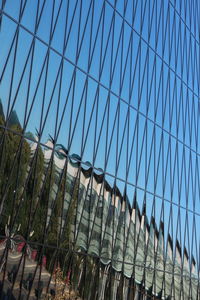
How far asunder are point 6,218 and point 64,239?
4.43 metres

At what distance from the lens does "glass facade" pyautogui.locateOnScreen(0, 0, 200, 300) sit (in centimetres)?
2134

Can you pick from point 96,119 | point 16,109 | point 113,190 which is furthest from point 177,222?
point 16,109

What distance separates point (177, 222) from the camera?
37812mm

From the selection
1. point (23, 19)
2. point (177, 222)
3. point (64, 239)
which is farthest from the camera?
point (177, 222)

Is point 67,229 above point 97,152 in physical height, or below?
below

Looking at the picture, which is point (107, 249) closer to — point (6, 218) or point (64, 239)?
point (64, 239)

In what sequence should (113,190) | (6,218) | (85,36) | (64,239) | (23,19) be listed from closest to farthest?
1. (6,218)
2. (23,19)
3. (64,239)
4. (85,36)
5. (113,190)

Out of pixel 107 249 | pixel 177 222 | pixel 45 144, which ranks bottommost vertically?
pixel 107 249

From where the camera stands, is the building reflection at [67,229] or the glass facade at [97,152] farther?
the glass facade at [97,152]

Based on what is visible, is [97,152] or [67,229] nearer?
[67,229]

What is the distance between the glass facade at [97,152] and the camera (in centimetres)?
2134

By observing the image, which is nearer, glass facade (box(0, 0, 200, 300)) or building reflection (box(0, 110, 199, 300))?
building reflection (box(0, 110, 199, 300))

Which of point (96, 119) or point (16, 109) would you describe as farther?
point (96, 119)

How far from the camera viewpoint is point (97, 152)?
90.1 feet
